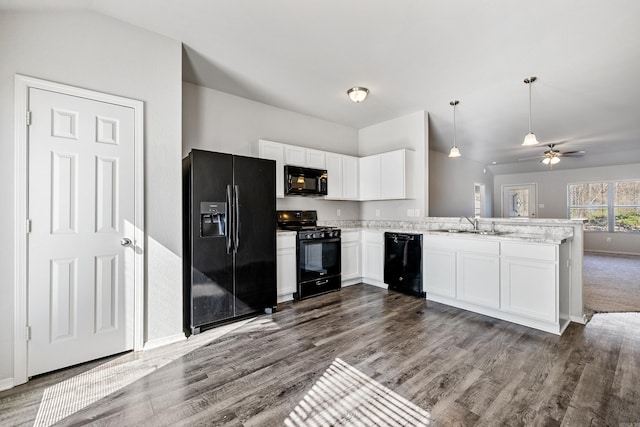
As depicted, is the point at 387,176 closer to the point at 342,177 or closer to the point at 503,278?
the point at 342,177

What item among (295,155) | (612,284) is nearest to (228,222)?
(295,155)

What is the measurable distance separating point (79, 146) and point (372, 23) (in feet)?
8.51

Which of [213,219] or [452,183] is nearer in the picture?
[213,219]

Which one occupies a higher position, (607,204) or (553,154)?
(553,154)

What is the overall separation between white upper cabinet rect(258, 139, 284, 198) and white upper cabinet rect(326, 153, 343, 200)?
856mm

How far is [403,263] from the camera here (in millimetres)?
4266

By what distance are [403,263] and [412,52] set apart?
8.88 feet

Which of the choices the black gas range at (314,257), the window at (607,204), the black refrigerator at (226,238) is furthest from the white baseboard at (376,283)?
the window at (607,204)

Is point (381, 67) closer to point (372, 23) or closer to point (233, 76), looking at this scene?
point (372, 23)

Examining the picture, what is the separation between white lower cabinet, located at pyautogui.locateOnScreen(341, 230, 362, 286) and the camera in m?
4.57

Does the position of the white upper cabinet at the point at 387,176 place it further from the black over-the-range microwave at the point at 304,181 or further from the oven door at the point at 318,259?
the oven door at the point at 318,259

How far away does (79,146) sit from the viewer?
7.61 ft

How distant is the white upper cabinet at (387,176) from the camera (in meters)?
4.54

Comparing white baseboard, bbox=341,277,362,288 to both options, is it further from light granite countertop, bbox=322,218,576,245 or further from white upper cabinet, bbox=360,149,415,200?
white upper cabinet, bbox=360,149,415,200
